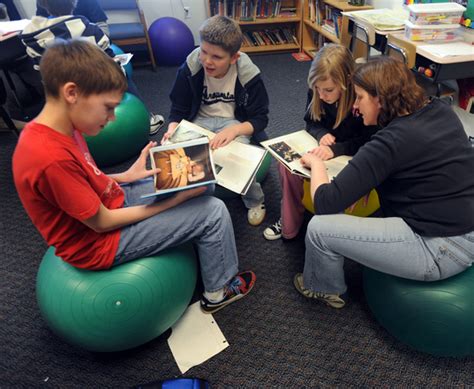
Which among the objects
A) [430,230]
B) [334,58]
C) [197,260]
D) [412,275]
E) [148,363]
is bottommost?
[148,363]

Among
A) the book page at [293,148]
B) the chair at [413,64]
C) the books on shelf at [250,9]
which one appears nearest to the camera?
the book page at [293,148]

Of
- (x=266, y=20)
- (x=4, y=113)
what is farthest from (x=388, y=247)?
(x=266, y=20)

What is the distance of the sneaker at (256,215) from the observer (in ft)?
6.32

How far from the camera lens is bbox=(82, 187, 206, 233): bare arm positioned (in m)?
1.04

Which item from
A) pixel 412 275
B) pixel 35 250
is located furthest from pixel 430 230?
pixel 35 250

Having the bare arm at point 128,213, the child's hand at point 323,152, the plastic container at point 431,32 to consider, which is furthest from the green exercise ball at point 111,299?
the plastic container at point 431,32

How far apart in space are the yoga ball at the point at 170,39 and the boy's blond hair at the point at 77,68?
132 inches

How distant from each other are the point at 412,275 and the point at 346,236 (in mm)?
246

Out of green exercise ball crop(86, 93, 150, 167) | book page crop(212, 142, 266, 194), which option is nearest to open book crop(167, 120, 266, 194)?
book page crop(212, 142, 266, 194)

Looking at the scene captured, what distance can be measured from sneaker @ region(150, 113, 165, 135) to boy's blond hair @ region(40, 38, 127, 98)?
1.96 meters

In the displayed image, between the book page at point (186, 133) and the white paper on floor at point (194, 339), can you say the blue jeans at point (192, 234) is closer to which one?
the white paper on floor at point (194, 339)

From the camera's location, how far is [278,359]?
1334 millimetres

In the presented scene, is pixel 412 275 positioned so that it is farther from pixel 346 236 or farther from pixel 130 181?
pixel 130 181

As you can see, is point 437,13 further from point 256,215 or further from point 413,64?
point 256,215
